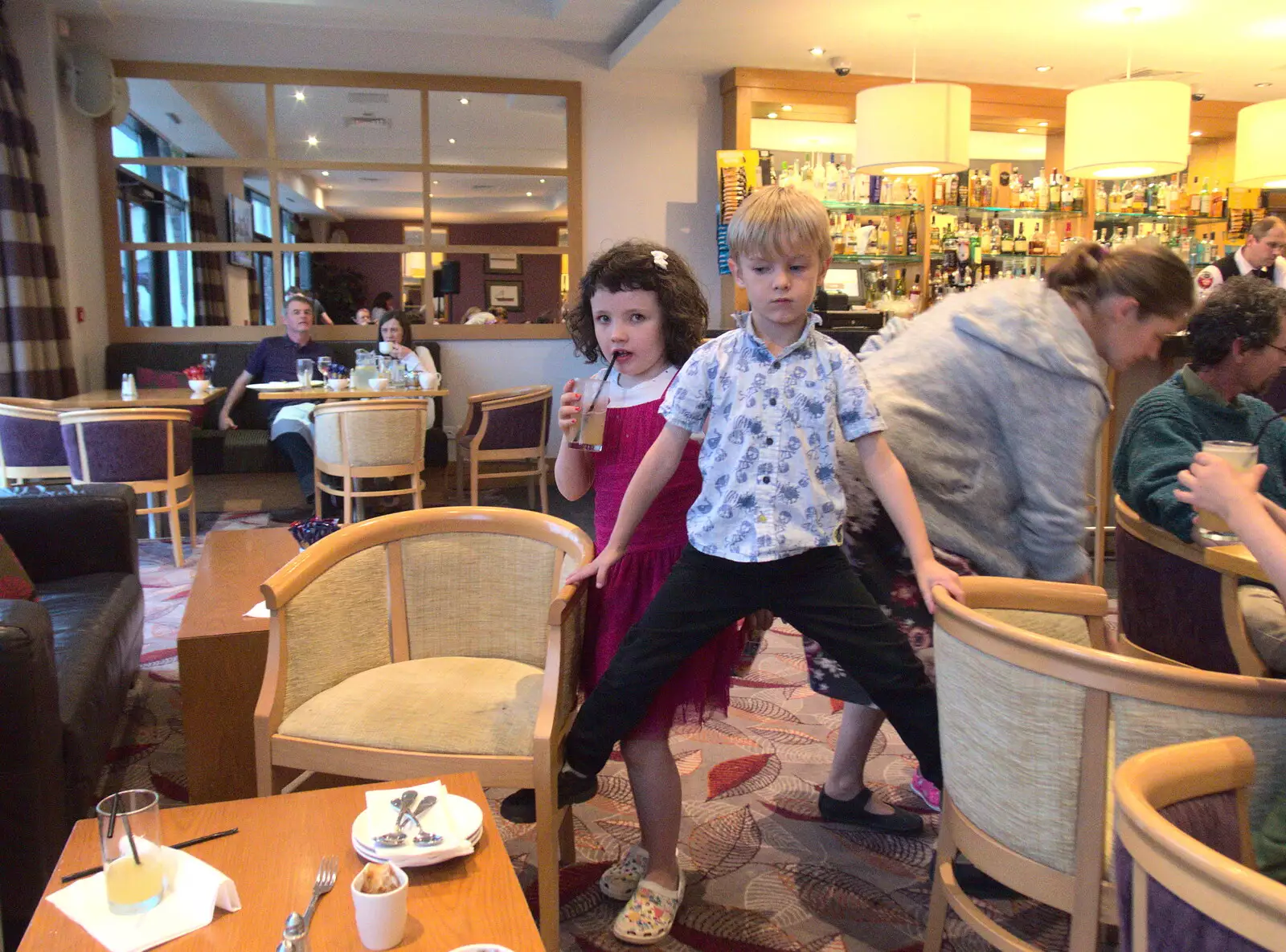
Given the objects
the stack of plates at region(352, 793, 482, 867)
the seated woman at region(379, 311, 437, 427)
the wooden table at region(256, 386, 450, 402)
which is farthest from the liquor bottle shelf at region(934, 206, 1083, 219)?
the stack of plates at region(352, 793, 482, 867)

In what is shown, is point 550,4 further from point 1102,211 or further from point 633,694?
point 633,694

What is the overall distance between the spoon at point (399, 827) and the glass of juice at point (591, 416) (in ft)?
2.11

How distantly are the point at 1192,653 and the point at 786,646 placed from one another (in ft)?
5.60

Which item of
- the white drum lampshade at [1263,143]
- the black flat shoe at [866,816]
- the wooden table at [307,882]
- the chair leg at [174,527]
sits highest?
the white drum lampshade at [1263,143]

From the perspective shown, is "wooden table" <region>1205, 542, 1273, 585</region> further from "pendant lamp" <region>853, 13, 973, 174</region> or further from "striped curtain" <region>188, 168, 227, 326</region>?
"striped curtain" <region>188, 168, 227, 326</region>

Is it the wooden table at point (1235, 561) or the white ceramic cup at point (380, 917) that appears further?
the wooden table at point (1235, 561)

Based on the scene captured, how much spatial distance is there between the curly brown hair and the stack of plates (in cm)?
95

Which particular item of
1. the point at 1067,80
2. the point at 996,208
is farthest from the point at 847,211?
the point at 1067,80

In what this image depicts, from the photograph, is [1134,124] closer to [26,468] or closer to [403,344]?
[403,344]

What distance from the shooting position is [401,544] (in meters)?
2.10

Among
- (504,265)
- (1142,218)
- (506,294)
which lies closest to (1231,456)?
(1142,218)

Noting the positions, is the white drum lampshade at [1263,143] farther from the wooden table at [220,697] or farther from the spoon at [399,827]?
the spoon at [399,827]

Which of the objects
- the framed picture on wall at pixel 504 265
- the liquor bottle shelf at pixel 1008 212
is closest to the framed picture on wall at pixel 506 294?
the framed picture on wall at pixel 504 265

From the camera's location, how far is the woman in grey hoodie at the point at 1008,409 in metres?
1.75
